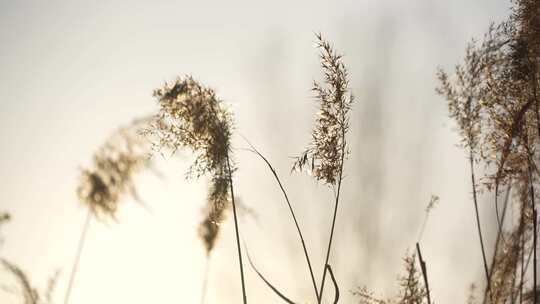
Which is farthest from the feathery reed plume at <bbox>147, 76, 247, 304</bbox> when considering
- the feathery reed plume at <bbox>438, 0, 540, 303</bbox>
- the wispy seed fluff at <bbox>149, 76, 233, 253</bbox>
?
the feathery reed plume at <bbox>438, 0, 540, 303</bbox>

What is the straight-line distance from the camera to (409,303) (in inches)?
74.9

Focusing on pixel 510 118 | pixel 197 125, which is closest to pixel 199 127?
pixel 197 125

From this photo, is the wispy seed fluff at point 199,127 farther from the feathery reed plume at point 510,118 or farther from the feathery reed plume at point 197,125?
the feathery reed plume at point 510,118

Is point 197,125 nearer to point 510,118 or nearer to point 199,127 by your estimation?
point 199,127

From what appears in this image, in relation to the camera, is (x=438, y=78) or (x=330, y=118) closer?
(x=330, y=118)

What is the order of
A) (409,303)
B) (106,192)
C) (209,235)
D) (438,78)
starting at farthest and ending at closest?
1. (209,235)
2. (106,192)
3. (438,78)
4. (409,303)

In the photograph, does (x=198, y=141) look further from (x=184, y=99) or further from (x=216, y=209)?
(x=216, y=209)

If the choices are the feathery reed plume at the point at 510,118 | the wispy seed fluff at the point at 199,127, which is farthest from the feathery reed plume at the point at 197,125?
the feathery reed plume at the point at 510,118

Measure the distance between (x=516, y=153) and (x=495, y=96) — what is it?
31cm

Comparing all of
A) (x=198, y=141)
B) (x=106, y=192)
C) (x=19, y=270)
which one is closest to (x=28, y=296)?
(x=19, y=270)

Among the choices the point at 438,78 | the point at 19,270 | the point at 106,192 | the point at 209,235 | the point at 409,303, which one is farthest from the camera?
the point at 209,235

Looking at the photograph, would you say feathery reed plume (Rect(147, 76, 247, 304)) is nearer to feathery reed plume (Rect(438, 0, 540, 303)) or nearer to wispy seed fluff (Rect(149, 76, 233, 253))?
wispy seed fluff (Rect(149, 76, 233, 253))

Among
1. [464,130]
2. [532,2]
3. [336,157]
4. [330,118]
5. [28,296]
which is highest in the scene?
[532,2]

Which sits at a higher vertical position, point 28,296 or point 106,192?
point 106,192
